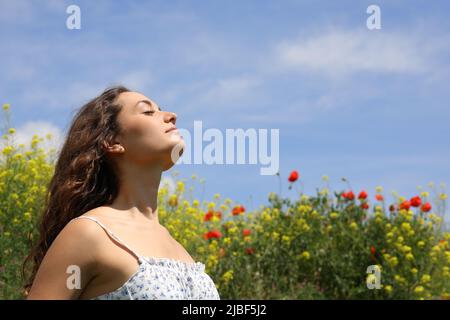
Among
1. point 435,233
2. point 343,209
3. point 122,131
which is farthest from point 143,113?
point 435,233

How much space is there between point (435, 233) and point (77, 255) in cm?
568

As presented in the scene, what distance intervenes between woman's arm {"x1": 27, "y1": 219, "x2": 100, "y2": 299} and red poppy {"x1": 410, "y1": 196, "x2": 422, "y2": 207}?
501cm

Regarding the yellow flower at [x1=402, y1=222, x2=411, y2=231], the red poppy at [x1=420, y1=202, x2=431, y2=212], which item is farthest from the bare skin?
the red poppy at [x1=420, y1=202, x2=431, y2=212]

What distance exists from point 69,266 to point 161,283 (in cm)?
37

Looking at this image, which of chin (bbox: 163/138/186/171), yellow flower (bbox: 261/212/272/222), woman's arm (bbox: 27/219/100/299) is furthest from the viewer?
yellow flower (bbox: 261/212/272/222)

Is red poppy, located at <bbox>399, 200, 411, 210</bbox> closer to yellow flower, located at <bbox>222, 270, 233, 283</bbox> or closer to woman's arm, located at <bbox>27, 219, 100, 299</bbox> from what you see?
yellow flower, located at <bbox>222, 270, 233, 283</bbox>

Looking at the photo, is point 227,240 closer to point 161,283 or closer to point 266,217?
point 266,217

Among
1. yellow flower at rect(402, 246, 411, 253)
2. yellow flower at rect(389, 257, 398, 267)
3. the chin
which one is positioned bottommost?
yellow flower at rect(389, 257, 398, 267)

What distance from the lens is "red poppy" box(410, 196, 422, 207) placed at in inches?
264

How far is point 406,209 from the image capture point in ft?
22.3

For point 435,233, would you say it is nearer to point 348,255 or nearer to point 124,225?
point 348,255

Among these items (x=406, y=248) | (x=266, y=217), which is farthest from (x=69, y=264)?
(x=406, y=248)

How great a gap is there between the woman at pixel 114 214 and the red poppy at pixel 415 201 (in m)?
4.43

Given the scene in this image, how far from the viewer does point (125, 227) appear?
2543 millimetres
